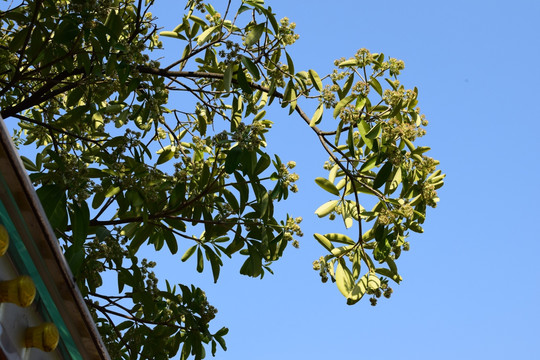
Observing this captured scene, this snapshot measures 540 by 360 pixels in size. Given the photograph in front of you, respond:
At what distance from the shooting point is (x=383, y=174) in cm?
477

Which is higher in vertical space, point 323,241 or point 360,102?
point 360,102

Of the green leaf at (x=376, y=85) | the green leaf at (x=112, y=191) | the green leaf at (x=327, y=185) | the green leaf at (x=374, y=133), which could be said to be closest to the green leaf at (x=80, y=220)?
the green leaf at (x=112, y=191)

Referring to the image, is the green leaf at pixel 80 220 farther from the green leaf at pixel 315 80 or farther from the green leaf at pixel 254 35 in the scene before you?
the green leaf at pixel 315 80

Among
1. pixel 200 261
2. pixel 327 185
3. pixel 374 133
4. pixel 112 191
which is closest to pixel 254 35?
pixel 374 133

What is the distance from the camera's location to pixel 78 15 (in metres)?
4.66

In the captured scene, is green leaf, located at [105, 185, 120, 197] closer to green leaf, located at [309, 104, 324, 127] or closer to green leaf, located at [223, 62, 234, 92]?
green leaf, located at [223, 62, 234, 92]

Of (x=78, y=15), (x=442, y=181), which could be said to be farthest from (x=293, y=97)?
(x=78, y=15)

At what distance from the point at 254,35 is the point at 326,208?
1.34 metres

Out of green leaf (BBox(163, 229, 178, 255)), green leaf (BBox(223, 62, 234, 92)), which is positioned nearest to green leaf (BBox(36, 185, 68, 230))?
green leaf (BBox(223, 62, 234, 92))

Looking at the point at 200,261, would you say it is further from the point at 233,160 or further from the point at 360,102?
the point at 360,102

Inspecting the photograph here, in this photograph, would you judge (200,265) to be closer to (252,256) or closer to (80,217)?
(252,256)

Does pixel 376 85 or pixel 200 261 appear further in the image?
pixel 200 261

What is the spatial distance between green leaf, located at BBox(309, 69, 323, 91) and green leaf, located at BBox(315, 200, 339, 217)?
0.83 meters

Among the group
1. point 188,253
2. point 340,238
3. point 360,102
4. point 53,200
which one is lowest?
point 53,200
